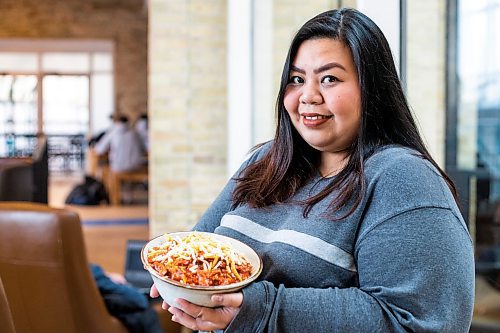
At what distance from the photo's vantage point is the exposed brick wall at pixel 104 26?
12367mm

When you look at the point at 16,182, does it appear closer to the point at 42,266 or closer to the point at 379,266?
the point at 42,266

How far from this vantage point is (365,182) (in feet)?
3.76

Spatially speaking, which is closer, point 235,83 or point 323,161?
point 323,161

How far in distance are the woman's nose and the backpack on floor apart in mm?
9148

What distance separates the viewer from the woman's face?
1.20 metres

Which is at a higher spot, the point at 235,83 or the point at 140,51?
the point at 140,51

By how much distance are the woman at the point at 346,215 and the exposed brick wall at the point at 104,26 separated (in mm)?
11749

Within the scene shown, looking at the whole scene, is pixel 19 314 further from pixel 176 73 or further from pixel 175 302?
pixel 176 73

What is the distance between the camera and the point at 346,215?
1.14 m

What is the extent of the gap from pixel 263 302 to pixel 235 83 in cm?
346

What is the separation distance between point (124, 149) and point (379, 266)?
9145 mm

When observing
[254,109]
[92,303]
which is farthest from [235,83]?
[92,303]

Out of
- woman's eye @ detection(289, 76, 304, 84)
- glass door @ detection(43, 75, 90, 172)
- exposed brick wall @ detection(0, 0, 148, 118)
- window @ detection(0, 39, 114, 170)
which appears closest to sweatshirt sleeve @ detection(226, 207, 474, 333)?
woman's eye @ detection(289, 76, 304, 84)

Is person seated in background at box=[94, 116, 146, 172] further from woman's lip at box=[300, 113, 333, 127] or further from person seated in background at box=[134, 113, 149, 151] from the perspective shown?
woman's lip at box=[300, 113, 333, 127]
